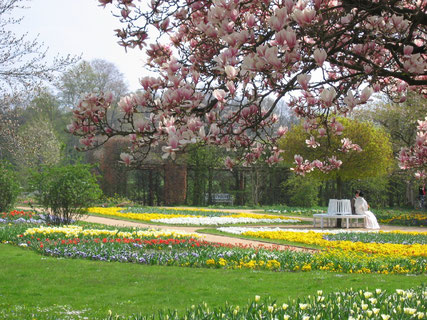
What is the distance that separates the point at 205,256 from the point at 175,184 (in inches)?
767

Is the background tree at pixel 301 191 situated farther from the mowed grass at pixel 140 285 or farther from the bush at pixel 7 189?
the mowed grass at pixel 140 285

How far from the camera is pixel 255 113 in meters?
Answer: 3.93

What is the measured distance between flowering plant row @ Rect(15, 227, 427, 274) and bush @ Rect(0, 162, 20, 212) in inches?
237

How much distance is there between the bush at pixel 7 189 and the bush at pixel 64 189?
269 cm

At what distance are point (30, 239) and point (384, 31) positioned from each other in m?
8.42

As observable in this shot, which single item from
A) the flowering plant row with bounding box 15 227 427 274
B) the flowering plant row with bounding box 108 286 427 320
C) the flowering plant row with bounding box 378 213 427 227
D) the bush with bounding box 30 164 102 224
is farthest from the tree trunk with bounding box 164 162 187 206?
the flowering plant row with bounding box 108 286 427 320

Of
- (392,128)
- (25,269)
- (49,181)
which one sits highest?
(392,128)

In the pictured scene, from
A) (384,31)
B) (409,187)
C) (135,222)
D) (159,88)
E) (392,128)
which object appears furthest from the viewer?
(409,187)

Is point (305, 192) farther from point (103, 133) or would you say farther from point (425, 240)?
point (103, 133)

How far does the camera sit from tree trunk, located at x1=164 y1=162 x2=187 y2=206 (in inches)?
Result: 1086

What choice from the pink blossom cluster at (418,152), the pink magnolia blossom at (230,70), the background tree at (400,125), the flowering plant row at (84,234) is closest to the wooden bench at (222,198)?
the background tree at (400,125)

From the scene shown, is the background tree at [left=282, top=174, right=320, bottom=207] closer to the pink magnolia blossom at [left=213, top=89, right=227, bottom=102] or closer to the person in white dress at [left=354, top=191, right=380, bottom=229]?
the person in white dress at [left=354, top=191, right=380, bottom=229]

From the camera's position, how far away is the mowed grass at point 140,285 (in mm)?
5344

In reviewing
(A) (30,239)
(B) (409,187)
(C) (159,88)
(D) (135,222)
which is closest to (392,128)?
(B) (409,187)
